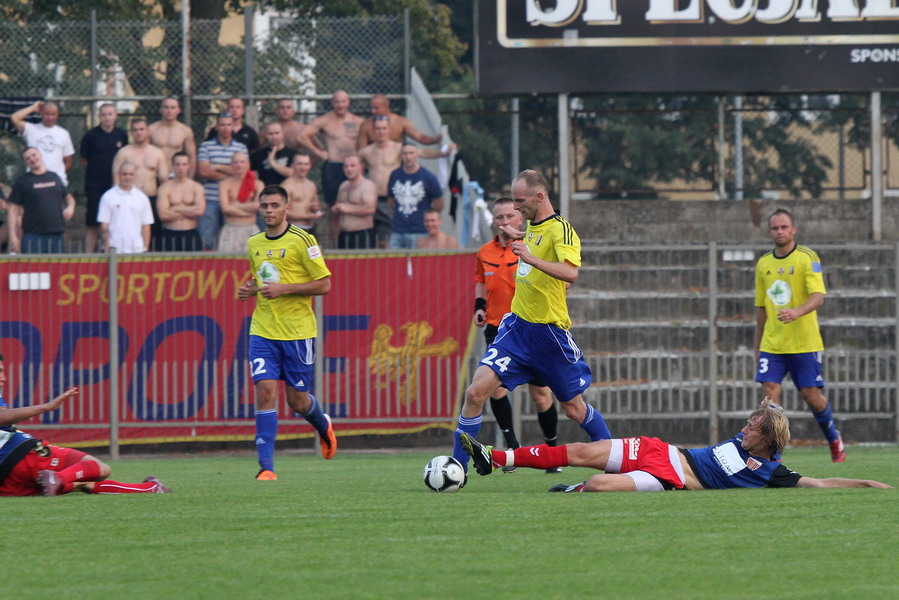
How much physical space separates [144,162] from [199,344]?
313 cm

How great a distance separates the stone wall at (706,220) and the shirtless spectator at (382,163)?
323 centimetres

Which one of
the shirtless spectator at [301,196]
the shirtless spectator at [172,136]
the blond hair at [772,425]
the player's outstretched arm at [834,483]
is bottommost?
the player's outstretched arm at [834,483]

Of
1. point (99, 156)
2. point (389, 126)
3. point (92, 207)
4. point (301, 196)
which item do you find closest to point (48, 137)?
point (99, 156)

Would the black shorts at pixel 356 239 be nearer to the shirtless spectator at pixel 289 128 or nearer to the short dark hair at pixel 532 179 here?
the shirtless spectator at pixel 289 128

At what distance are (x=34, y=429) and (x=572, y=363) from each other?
806cm

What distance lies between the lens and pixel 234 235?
17.5 metres

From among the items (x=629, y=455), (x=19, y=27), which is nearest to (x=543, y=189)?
(x=629, y=455)

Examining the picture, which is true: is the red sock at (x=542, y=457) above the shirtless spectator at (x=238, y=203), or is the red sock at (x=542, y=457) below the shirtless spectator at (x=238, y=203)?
below

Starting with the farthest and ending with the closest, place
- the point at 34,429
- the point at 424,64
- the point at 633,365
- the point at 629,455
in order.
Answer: the point at 424,64 < the point at 633,365 < the point at 34,429 < the point at 629,455

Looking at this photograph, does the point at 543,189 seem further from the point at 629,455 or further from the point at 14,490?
the point at 14,490

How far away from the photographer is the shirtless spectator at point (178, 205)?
17394mm

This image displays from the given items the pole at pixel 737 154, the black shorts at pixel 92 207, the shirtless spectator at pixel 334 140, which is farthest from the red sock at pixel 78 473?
the pole at pixel 737 154

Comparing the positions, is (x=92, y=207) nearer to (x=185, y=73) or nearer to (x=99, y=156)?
(x=99, y=156)

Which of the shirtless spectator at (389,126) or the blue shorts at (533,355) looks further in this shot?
the shirtless spectator at (389,126)
